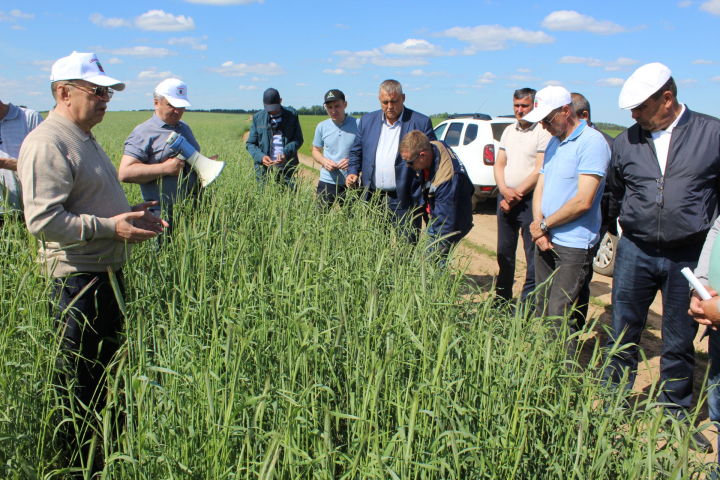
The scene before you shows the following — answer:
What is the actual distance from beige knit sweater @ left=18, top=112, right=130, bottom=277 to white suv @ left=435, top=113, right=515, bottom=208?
7.66 metres

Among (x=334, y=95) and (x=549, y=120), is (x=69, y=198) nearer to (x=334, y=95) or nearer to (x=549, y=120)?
(x=549, y=120)

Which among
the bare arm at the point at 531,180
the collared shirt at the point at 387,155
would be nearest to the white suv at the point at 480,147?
the collared shirt at the point at 387,155

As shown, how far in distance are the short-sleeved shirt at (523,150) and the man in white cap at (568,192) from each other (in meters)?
1.15

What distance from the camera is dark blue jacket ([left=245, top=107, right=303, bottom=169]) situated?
6.45m

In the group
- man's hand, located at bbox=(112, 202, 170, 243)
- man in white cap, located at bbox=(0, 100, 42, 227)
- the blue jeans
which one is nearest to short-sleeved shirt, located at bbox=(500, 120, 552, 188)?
the blue jeans

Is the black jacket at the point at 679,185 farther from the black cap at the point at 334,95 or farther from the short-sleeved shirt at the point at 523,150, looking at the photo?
the black cap at the point at 334,95

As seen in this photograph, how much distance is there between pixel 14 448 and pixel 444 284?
1863 mm

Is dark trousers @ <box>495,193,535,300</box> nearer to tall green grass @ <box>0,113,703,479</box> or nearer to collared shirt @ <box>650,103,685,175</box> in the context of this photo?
collared shirt @ <box>650,103,685,175</box>

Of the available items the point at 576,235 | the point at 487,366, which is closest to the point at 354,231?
the point at 576,235

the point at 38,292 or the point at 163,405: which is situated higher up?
the point at 38,292

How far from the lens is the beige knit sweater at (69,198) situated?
2225 millimetres

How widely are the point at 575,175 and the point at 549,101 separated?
1.67 ft

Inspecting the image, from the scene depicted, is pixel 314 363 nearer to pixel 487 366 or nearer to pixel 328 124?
pixel 487 366

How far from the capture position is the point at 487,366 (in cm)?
188
